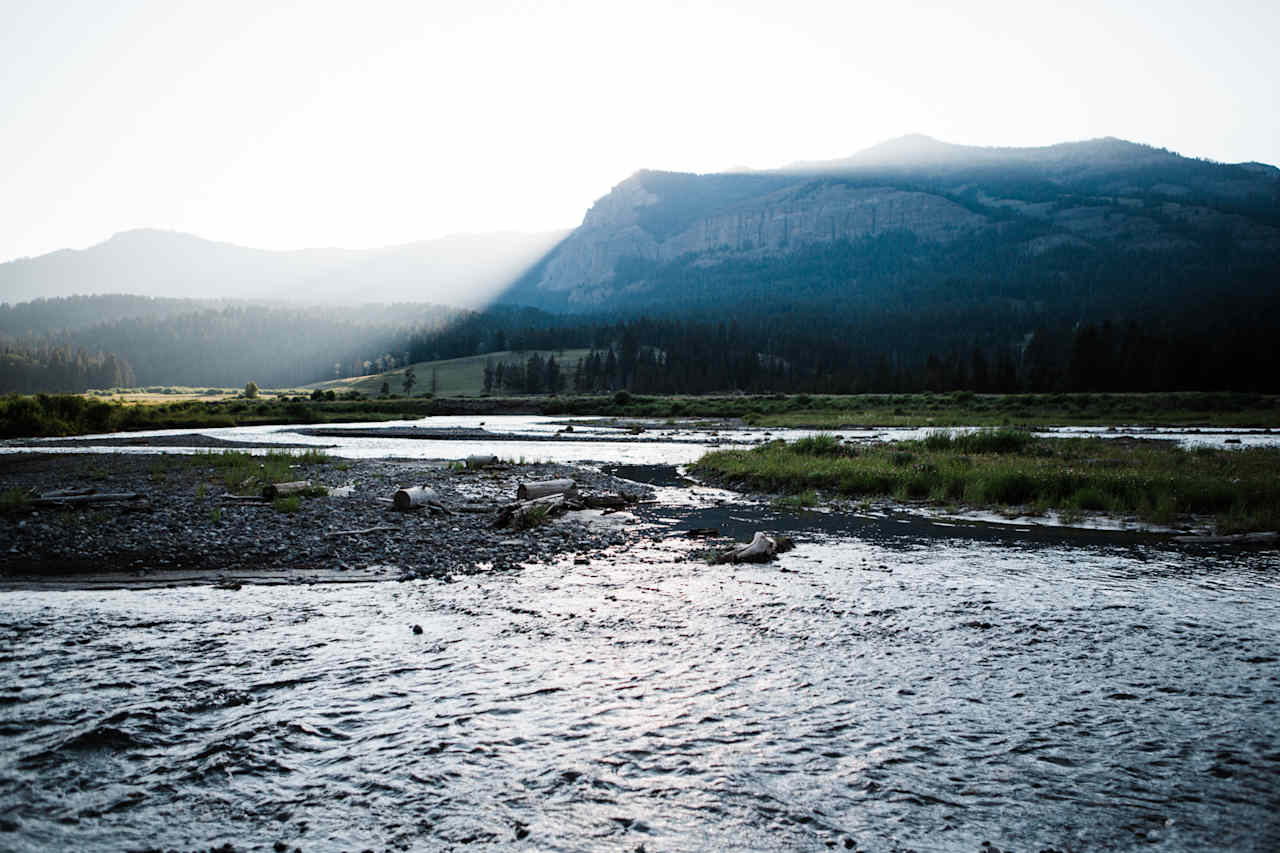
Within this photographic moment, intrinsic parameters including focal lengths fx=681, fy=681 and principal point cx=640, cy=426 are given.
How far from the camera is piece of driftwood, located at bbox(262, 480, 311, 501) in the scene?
2012 cm

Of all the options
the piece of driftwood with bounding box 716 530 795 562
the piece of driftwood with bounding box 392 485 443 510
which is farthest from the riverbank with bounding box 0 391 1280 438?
the piece of driftwood with bounding box 716 530 795 562

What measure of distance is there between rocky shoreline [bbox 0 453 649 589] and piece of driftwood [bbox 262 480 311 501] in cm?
66

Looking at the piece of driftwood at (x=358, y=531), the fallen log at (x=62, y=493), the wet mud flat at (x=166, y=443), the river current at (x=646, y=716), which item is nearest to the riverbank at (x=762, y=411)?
the wet mud flat at (x=166, y=443)

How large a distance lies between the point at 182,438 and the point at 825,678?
184 ft

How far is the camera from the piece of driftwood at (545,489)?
20.8m

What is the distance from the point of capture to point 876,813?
18.2ft

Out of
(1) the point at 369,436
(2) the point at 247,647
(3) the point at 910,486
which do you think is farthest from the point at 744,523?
(1) the point at 369,436

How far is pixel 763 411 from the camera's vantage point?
87312mm

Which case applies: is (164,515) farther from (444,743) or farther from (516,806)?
(516,806)

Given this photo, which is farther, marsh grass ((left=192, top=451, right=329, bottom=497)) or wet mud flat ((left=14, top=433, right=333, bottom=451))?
wet mud flat ((left=14, top=433, right=333, bottom=451))

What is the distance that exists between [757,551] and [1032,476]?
13.4 m

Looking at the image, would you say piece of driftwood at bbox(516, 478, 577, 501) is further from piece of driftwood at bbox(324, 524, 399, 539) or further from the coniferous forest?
the coniferous forest

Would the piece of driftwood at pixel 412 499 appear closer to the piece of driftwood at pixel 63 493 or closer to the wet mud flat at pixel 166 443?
the piece of driftwood at pixel 63 493

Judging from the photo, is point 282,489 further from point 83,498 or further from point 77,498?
point 77,498
